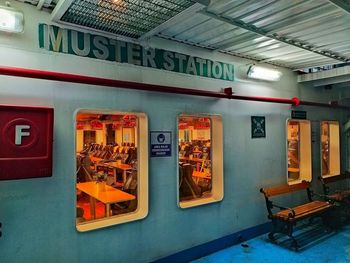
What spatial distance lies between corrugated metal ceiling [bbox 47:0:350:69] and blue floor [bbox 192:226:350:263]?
3252 mm

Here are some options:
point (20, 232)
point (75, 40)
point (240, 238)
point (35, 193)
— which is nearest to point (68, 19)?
point (75, 40)

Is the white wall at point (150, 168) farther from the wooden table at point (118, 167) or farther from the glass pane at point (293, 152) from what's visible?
the wooden table at point (118, 167)

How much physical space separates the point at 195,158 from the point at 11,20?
716 cm

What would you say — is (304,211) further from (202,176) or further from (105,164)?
(105,164)

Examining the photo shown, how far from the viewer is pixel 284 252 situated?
4.62 meters

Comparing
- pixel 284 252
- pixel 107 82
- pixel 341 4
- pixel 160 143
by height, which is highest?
pixel 341 4

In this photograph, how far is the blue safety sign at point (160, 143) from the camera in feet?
12.8

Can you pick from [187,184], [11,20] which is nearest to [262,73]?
[187,184]

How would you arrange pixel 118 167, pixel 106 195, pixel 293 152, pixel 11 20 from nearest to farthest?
1. pixel 11 20
2. pixel 106 195
3. pixel 293 152
4. pixel 118 167

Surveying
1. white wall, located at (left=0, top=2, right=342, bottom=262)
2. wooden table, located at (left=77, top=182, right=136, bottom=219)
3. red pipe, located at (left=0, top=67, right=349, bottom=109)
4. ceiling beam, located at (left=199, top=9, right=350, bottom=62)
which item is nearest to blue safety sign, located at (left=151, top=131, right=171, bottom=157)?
white wall, located at (left=0, top=2, right=342, bottom=262)

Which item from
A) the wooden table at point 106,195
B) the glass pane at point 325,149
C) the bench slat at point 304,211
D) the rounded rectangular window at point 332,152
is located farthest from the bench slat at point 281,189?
the wooden table at point 106,195

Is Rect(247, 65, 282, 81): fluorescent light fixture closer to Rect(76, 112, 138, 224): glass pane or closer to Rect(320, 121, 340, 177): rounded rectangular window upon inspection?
Rect(76, 112, 138, 224): glass pane

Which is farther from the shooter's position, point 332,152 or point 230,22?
point 332,152

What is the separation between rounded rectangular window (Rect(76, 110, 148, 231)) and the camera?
3.83 meters
